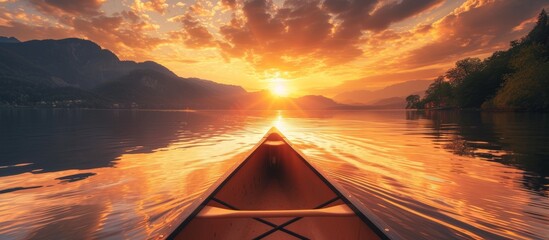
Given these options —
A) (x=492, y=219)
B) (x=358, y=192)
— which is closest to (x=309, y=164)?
(x=358, y=192)

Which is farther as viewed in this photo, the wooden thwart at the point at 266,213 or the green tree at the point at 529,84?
the green tree at the point at 529,84

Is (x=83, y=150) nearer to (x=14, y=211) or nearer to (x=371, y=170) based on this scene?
(x=14, y=211)

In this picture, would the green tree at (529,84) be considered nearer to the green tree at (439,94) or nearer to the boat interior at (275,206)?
the green tree at (439,94)

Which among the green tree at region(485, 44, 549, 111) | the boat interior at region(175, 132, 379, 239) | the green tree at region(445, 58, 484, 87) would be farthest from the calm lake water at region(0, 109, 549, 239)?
the green tree at region(445, 58, 484, 87)

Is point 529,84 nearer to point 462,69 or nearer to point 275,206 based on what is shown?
point 462,69

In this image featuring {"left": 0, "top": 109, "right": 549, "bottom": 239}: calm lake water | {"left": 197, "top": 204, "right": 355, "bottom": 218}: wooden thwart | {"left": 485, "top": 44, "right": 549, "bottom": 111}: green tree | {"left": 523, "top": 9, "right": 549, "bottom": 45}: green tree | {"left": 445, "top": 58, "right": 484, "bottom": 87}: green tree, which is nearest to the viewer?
{"left": 197, "top": 204, "right": 355, "bottom": 218}: wooden thwart

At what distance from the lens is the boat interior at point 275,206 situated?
378cm

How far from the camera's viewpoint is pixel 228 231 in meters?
4.47

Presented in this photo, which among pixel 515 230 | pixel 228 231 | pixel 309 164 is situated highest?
pixel 309 164

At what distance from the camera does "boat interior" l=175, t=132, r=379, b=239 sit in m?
3.78

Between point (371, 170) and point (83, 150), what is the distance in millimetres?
16658

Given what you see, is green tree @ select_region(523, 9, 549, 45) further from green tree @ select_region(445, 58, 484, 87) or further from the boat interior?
the boat interior

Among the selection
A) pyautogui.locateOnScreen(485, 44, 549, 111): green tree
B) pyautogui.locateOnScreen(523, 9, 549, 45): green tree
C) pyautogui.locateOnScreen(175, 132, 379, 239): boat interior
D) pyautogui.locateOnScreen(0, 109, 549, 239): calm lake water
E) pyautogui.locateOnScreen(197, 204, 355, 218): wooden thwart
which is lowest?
pyautogui.locateOnScreen(0, 109, 549, 239): calm lake water

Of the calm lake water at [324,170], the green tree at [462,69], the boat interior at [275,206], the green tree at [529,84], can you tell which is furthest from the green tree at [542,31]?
the boat interior at [275,206]
